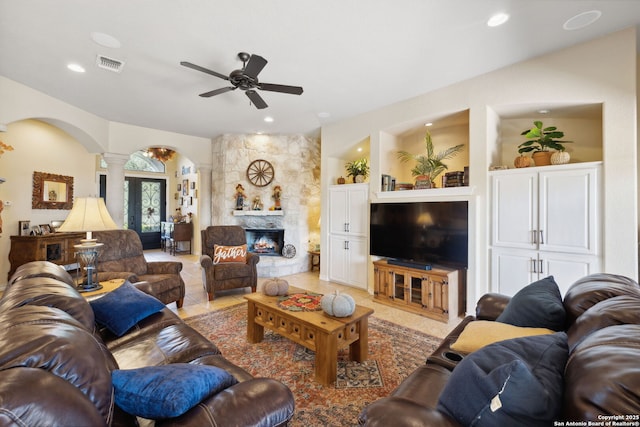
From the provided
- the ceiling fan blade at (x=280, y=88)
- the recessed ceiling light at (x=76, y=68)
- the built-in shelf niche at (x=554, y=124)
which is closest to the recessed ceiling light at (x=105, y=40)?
the recessed ceiling light at (x=76, y=68)

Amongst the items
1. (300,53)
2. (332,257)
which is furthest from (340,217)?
(300,53)

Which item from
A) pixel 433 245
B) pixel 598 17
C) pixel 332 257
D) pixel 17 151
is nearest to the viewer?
pixel 598 17

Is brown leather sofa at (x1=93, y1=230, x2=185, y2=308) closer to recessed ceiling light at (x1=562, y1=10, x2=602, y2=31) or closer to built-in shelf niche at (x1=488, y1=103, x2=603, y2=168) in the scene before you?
built-in shelf niche at (x1=488, y1=103, x2=603, y2=168)

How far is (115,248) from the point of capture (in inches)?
134

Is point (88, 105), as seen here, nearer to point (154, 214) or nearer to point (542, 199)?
point (154, 214)

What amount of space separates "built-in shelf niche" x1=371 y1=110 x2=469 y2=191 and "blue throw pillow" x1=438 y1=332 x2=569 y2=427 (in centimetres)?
350

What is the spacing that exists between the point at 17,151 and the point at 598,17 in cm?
802

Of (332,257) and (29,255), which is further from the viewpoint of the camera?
(332,257)

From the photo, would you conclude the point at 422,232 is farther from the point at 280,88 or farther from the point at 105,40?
the point at 105,40

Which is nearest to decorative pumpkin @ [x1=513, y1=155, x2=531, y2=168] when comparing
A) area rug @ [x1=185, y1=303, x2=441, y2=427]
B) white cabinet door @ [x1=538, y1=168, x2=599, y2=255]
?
white cabinet door @ [x1=538, y1=168, x2=599, y2=255]

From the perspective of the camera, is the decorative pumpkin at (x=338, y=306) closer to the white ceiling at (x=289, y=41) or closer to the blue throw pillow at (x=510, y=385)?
→ the blue throw pillow at (x=510, y=385)

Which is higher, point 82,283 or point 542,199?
point 542,199

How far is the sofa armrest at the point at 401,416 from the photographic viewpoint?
0.89 m

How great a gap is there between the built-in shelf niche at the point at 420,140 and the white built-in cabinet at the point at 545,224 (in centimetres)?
99
